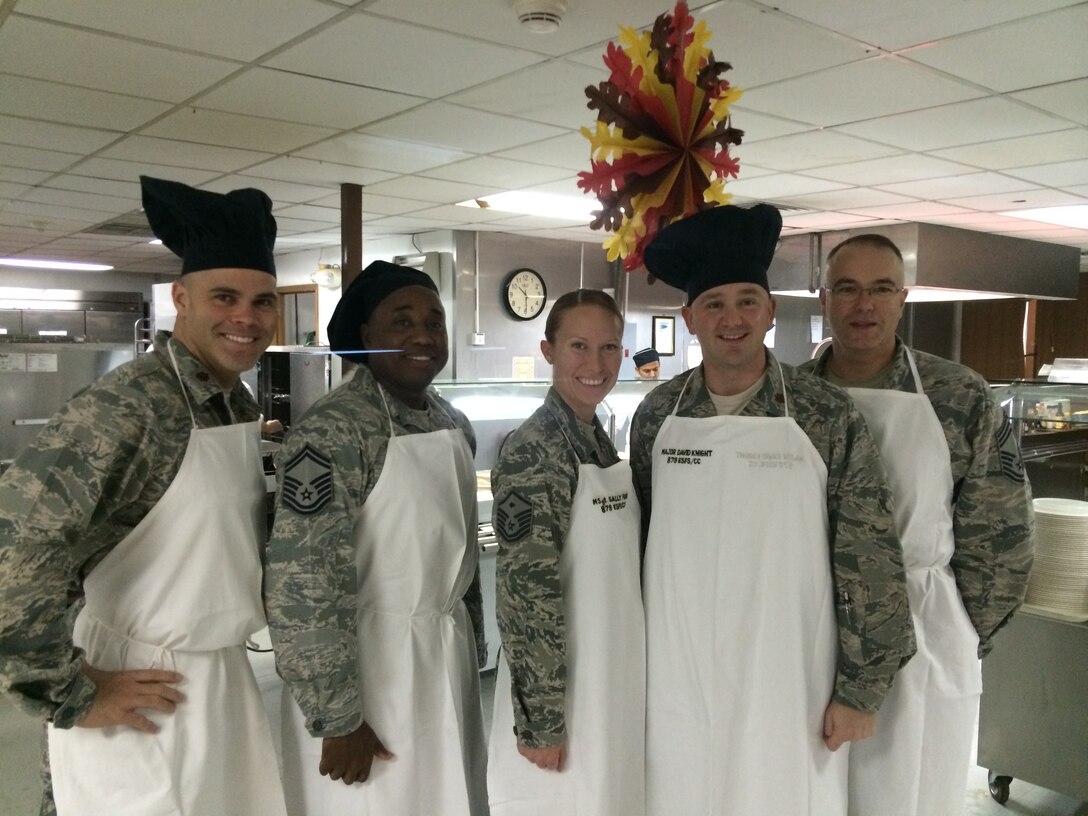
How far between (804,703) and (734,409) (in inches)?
24.3

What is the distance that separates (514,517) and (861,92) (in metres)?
2.43

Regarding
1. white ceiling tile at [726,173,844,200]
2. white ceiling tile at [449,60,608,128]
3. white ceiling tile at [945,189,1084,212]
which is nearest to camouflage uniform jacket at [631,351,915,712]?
white ceiling tile at [449,60,608,128]

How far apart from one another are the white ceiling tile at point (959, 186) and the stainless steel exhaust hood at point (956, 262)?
107cm

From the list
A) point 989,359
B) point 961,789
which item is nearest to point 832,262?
point 961,789

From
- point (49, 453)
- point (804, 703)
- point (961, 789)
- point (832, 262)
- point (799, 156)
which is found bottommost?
point (961, 789)

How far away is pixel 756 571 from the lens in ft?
5.47

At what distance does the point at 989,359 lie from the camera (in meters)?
10.4

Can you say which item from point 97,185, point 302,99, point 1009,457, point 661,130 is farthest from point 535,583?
point 97,185

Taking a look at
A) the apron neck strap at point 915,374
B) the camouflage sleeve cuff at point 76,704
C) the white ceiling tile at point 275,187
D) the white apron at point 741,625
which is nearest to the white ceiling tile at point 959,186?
the apron neck strap at point 915,374

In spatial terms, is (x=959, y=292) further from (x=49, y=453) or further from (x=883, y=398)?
(x=49, y=453)

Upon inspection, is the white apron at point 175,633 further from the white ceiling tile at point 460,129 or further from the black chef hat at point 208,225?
the white ceiling tile at point 460,129

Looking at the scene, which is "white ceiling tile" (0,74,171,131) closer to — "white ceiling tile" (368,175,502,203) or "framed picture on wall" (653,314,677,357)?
"white ceiling tile" (368,175,502,203)

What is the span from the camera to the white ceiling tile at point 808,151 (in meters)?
3.82

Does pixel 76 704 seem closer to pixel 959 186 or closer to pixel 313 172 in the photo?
pixel 313 172
